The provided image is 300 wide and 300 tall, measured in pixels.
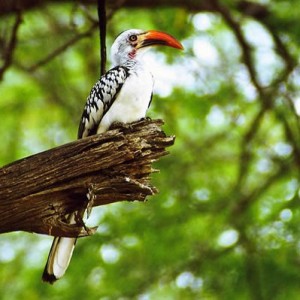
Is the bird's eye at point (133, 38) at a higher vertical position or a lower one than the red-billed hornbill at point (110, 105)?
higher

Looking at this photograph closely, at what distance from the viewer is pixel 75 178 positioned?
16.0ft

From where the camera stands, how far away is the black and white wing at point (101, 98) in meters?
5.60

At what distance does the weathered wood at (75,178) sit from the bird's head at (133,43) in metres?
1.33

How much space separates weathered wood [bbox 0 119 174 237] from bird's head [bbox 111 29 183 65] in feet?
4.37

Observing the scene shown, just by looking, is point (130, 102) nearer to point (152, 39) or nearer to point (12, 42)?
point (152, 39)

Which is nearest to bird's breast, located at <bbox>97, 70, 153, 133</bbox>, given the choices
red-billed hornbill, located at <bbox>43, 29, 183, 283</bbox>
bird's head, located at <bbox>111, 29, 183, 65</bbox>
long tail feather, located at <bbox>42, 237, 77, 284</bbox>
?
red-billed hornbill, located at <bbox>43, 29, 183, 283</bbox>

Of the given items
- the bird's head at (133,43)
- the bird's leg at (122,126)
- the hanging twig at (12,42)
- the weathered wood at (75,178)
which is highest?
the hanging twig at (12,42)

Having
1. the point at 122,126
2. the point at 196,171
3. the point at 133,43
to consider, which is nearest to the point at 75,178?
the point at 122,126

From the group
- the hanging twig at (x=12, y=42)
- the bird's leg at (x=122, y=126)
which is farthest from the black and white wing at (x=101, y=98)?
the hanging twig at (x=12, y=42)

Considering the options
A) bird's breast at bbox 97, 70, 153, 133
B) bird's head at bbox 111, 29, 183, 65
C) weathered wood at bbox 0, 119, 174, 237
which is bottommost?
weathered wood at bbox 0, 119, 174, 237

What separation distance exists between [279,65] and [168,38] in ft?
10.9

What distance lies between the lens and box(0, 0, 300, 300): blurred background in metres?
8.26

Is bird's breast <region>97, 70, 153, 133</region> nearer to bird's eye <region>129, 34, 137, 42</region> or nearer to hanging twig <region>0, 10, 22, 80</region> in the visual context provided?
bird's eye <region>129, 34, 137, 42</region>

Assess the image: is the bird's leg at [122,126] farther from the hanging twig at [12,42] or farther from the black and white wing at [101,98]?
the hanging twig at [12,42]
